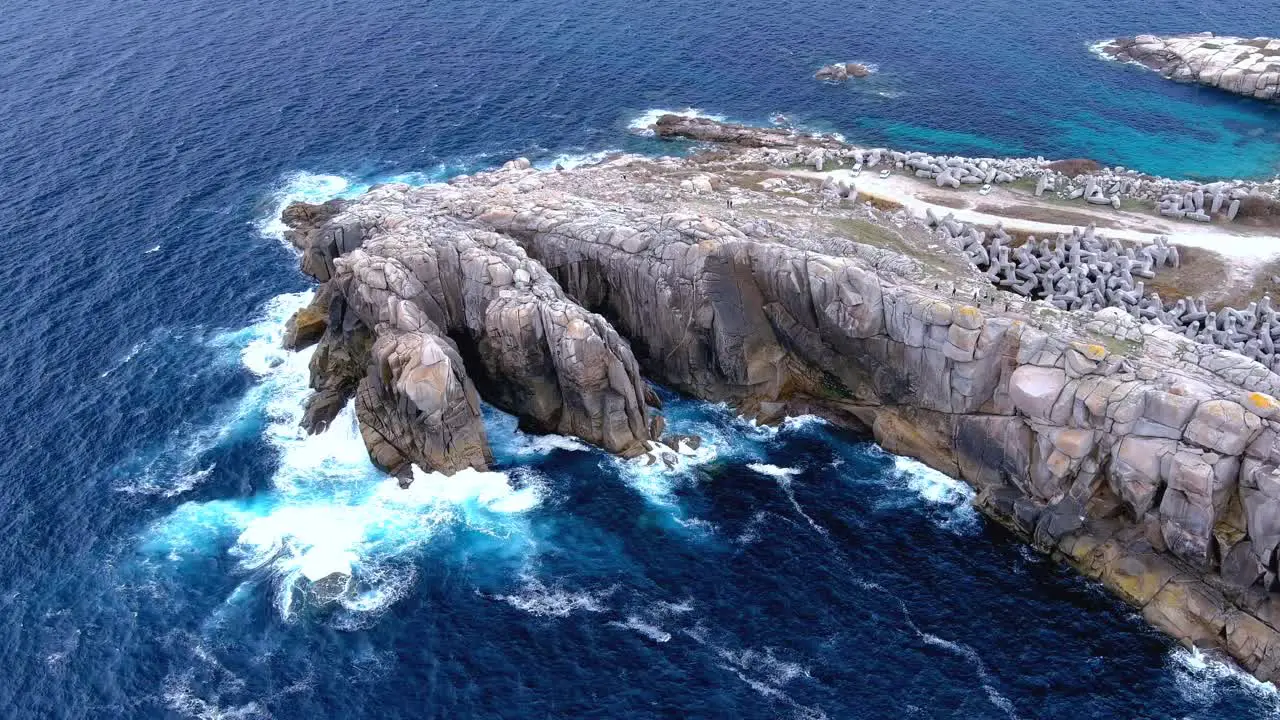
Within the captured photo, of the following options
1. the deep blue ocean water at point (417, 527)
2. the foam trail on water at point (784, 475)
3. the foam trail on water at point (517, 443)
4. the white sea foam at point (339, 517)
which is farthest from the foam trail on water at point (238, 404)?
the foam trail on water at point (784, 475)

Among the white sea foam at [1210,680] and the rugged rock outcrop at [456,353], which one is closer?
the white sea foam at [1210,680]

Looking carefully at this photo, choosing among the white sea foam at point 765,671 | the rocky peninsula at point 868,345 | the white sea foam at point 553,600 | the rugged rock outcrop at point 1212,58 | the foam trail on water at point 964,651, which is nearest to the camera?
the foam trail on water at point 964,651

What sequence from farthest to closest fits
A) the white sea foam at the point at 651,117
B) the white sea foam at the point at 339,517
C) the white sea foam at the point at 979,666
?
the white sea foam at the point at 651,117 → the white sea foam at the point at 339,517 → the white sea foam at the point at 979,666

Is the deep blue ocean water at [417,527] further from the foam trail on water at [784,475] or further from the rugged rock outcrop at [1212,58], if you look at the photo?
the rugged rock outcrop at [1212,58]

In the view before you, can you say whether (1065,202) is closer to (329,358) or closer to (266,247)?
(329,358)

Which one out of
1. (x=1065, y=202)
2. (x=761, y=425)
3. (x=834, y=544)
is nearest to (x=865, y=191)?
(x=1065, y=202)

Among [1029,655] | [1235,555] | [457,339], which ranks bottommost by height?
[1029,655]

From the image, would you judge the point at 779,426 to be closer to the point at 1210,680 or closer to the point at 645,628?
the point at 645,628

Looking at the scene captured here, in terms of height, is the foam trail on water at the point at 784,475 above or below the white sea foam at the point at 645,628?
above
